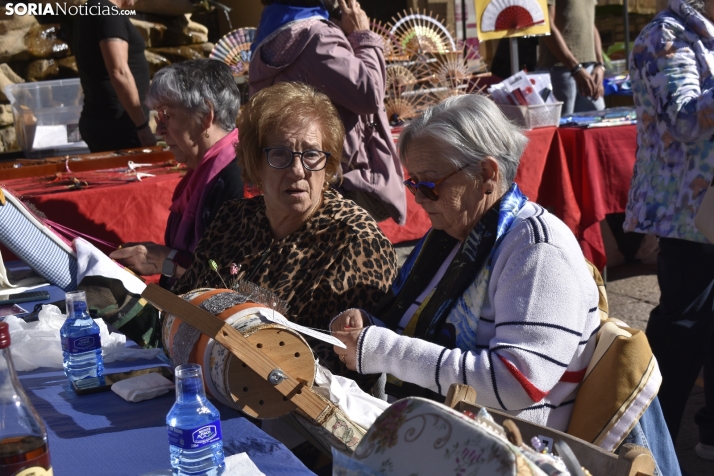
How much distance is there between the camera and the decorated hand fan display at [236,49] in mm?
6078

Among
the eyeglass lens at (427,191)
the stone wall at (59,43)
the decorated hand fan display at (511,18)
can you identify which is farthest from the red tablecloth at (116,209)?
the stone wall at (59,43)

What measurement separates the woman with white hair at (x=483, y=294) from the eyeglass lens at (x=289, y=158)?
1.40ft

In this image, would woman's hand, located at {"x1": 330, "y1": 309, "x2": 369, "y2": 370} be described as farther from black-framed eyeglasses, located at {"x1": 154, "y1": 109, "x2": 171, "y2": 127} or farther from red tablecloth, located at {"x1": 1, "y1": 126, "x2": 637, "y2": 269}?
red tablecloth, located at {"x1": 1, "y1": 126, "x2": 637, "y2": 269}

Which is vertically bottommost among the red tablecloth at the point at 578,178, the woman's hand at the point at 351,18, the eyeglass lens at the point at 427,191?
the red tablecloth at the point at 578,178

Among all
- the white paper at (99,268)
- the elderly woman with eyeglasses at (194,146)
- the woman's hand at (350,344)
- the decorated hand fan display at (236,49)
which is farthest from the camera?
the decorated hand fan display at (236,49)

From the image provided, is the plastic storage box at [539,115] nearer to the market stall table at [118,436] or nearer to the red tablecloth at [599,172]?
the red tablecloth at [599,172]

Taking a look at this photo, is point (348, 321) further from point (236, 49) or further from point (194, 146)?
point (236, 49)

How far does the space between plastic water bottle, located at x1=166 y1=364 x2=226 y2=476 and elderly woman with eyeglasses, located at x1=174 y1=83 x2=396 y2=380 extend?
84 cm

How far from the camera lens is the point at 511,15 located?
207 inches

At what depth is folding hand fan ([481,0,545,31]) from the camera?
205 inches

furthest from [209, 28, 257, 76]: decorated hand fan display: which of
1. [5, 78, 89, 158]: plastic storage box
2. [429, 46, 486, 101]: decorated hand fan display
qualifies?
[429, 46, 486, 101]: decorated hand fan display

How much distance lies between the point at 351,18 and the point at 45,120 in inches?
110

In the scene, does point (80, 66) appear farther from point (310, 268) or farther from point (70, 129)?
point (310, 268)

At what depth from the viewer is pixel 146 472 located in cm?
137
